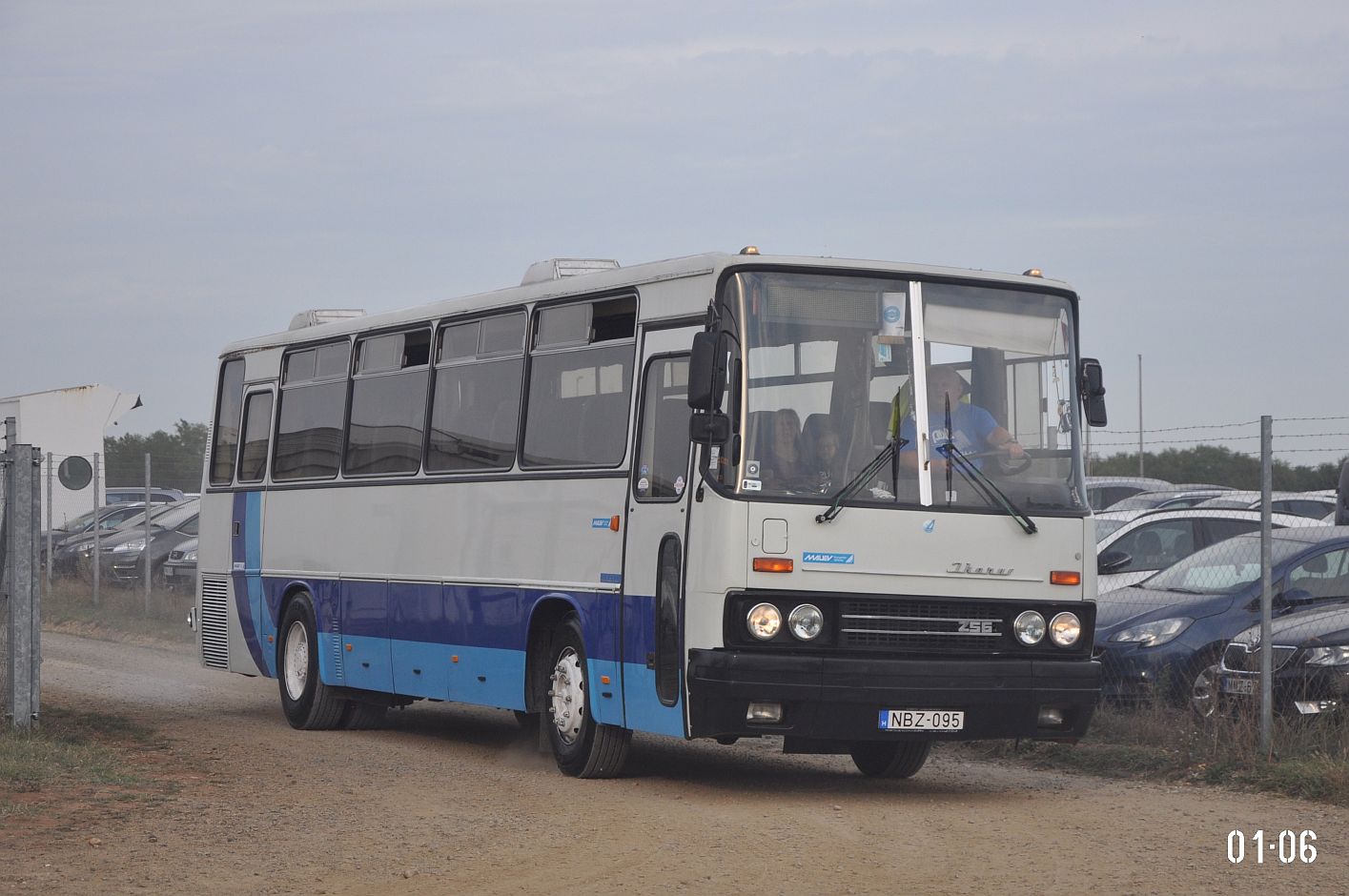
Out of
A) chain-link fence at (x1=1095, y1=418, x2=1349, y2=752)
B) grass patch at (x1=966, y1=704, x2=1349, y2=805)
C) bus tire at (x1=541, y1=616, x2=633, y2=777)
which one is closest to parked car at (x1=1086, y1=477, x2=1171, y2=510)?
chain-link fence at (x1=1095, y1=418, x2=1349, y2=752)

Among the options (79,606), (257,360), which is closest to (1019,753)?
(257,360)

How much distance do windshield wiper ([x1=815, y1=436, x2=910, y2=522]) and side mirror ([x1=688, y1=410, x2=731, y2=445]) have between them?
72cm

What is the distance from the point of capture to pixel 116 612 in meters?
29.5

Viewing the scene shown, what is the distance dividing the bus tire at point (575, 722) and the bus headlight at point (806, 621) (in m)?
1.75

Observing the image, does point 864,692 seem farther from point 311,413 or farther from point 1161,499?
point 1161,499

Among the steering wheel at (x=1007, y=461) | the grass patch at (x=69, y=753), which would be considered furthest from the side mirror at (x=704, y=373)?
the grass patch at (x=69, y=753)

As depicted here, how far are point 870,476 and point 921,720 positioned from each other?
4.70 ft

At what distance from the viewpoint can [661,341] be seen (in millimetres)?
12039

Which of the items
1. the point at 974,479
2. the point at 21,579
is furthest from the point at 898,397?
the point at 21,579

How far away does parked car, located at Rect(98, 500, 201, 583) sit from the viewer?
103ft

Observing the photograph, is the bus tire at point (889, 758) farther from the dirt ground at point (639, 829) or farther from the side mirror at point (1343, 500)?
the side mirror at point (1343, 500)

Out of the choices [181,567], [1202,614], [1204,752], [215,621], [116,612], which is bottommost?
[1204,752]

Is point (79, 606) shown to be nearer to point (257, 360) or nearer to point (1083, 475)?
point (257, 360)
